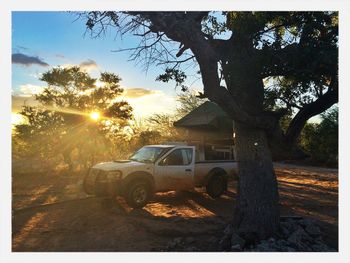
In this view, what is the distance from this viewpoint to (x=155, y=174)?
990cm

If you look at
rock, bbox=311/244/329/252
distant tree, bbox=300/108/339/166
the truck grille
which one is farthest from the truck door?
distant tree, bbox=300/108/339/166

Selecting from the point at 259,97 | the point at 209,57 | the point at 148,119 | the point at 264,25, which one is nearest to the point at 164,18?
the point at 209,57

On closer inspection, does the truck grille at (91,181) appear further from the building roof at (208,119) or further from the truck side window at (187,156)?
the building roof at (208,119)

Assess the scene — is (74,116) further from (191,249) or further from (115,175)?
(191,249)

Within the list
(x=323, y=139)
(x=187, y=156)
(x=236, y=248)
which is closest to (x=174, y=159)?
(x=187, y=156)

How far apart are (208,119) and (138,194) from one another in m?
7.92

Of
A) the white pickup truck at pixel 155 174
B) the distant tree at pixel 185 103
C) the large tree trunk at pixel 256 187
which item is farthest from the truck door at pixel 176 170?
the distant tree at pixel 185 103

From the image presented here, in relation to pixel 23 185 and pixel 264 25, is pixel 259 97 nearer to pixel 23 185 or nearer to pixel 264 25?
pixel 264 25

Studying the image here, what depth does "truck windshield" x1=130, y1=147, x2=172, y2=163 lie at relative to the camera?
10.2 m

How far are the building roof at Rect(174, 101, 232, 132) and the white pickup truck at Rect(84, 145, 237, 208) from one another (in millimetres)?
3872

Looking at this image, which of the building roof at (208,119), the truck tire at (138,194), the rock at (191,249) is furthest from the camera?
the building roof at (208,119)

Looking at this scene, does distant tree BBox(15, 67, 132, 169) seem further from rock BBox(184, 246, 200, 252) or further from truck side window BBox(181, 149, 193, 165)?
rock BBox(184, 246, 200, 252)

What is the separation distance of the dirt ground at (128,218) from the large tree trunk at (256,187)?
0.83 meters

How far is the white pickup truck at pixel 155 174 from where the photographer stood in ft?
30.5
